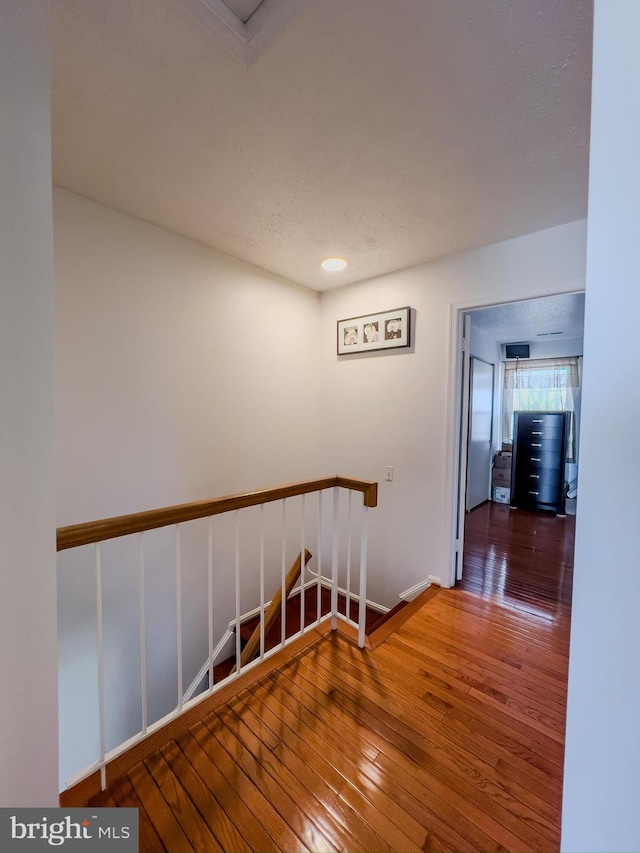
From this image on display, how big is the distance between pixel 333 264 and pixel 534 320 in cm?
A: 276

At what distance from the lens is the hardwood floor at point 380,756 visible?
105 cm

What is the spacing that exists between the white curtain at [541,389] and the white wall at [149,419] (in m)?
4.10

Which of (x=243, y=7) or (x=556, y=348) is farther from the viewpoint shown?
(x=556, y=348)

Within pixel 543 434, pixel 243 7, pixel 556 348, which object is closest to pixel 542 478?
pixel 543 434

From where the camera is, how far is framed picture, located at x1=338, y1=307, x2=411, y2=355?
105 inches

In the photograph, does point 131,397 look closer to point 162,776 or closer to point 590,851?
point 162,776

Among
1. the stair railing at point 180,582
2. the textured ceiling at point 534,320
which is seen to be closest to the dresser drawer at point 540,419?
the textured ceiling at point 534,320

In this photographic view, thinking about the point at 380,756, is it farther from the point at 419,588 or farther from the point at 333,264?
the point at 333,264

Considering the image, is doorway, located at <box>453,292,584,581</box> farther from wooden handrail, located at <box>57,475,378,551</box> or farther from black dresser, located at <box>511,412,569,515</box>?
wooden handrail, located at <box>57,475,378,551</box>

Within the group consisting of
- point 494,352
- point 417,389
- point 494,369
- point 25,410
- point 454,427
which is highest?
point 494,352

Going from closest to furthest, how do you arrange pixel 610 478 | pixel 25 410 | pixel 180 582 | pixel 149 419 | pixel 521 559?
1. pixel 610 478
2. pixel 25 410
3. pixel 180 582
4. pixel 149 419
5. pixel 521 559

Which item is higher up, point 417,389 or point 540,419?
point 417,389

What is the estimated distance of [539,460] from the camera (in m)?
4.76

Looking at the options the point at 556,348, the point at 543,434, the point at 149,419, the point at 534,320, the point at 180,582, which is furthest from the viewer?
the point at 556,348
